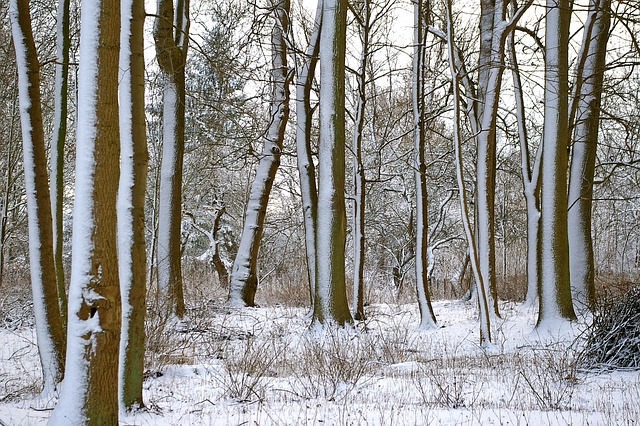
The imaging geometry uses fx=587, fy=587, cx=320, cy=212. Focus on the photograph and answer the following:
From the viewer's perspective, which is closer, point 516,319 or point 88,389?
point 88,389

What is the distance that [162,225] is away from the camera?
11266 millimetres

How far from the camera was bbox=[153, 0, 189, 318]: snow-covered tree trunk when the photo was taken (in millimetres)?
11008

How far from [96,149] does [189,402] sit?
268 cm

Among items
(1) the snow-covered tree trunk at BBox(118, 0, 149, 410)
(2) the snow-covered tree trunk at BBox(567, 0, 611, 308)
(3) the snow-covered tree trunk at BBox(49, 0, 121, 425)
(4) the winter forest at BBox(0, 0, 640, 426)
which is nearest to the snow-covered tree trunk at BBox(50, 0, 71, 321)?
(4) the winter forest at BBox(0, 0, 640, 426)

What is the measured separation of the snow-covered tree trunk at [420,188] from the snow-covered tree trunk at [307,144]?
6.79ft

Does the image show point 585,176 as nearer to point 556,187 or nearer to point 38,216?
point 556,187

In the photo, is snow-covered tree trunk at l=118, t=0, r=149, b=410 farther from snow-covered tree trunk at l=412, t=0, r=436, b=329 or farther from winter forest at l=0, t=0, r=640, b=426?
snow-covered tree trunk at l=412, t=0, r=436, b=329

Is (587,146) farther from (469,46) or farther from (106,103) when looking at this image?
(106,103)

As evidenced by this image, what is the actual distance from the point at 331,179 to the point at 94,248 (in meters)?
6.64

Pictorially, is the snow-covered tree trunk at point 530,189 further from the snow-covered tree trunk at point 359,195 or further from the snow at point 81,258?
the snow at point 81,258

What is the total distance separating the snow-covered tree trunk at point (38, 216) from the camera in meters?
6.16

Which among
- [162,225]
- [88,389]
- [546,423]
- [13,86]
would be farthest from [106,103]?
[13,86]

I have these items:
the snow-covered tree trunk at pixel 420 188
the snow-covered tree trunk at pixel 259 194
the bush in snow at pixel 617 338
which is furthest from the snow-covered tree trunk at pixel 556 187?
the snow-covered tree trunk at pixel 259 194

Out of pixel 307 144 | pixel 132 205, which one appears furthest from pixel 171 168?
pixel 132 205
